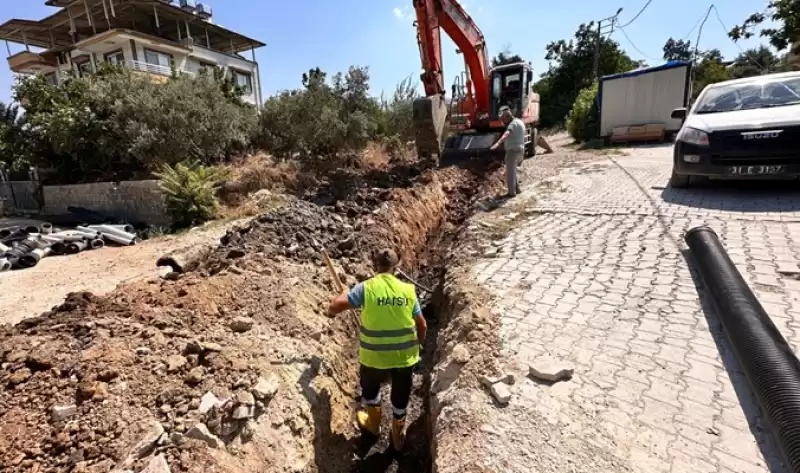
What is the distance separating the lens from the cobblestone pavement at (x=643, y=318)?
229cm

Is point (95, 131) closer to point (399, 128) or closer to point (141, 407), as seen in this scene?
point (399, 128)

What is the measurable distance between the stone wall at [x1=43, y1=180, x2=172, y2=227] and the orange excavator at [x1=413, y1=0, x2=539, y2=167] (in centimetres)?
686

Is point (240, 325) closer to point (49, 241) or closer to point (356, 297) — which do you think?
point (356, 297)

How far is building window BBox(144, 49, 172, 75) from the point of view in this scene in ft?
84.5

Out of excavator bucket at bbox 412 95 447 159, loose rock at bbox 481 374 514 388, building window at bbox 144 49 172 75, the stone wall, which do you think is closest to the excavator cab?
excavator bucket at bbox 412 95 447 159

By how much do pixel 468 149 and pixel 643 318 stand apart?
7979 mm

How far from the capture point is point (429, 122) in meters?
9.23

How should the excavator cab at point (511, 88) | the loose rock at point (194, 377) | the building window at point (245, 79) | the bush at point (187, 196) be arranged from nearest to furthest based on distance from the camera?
the loose rock at point (194, 377), the bush at point (187, 196), the excavator cab at point (511, 88), the building window at point (245, 79)

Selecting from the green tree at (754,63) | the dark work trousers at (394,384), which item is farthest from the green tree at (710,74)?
the dark work trousers at (394,384)

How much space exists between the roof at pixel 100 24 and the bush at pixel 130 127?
16323mm

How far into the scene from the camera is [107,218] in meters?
11.1

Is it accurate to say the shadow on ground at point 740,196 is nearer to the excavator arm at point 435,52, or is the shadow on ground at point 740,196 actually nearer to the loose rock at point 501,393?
the excavator arm at point 435,52

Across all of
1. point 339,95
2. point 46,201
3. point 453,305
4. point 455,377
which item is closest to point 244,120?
point 339,95

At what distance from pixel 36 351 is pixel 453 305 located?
3.54 m
